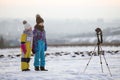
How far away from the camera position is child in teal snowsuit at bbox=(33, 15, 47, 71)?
41.8 ft

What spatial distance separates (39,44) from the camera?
41.8 feet

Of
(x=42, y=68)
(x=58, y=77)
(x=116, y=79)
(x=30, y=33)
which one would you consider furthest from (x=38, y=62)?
(x=116, y=79)

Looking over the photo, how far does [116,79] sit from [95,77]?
83 cm

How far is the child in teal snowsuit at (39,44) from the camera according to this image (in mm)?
12739

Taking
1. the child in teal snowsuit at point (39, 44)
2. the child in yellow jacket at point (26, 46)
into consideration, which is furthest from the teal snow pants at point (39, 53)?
the child in yellow jacket at point (26, 46)

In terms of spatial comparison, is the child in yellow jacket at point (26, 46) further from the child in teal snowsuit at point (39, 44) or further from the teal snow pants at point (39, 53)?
the teal snow pants at point (39, 53)

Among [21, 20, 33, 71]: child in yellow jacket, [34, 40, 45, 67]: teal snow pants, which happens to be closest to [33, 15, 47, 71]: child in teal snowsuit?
[34, 40, 45, 67]: teal snow pants

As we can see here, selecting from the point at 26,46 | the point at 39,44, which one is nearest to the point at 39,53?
the point at 39,44

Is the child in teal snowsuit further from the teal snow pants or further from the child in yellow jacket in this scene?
the child in yellow jacket

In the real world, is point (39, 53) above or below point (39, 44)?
below

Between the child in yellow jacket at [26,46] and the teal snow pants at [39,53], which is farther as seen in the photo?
the child in yellow jacket at [26,46]

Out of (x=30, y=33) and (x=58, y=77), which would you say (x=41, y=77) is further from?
(x=30, y=33)

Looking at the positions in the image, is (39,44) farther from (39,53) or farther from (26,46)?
(26,46)

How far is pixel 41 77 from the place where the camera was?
411 inches
